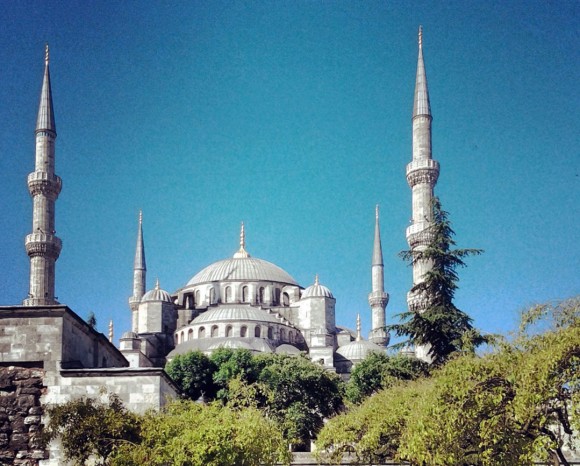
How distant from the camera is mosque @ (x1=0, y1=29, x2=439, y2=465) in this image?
55.5 ft

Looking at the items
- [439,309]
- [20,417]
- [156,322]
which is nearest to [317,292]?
[156,322]

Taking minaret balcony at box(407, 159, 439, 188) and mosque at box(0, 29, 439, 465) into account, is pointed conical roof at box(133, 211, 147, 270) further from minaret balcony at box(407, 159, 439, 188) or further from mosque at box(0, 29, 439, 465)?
minaret balcony at box(407, 159, 439, 188)

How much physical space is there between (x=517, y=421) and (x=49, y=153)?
122 feet

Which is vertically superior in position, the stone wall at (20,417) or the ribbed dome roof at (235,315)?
the ribbed dome roof at (235,315)

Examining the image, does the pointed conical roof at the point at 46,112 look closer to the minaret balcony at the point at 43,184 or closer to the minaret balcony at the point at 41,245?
the minaret balcony at the point at 43,184

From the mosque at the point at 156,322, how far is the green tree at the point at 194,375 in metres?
5.72

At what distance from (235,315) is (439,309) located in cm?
3390

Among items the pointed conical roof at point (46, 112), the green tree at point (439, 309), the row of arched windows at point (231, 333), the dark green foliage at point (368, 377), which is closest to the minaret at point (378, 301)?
the row of arched windows at point (231, 333)

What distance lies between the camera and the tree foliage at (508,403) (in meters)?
13.4

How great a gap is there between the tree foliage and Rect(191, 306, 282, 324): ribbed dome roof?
150 ft

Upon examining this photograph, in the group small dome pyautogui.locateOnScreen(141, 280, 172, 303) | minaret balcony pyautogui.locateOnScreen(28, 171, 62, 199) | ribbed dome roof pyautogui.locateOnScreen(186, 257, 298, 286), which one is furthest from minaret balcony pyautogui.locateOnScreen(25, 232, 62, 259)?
ribbed dome roof pyautogui.locateOnScreen(186, 257, 298, 286)

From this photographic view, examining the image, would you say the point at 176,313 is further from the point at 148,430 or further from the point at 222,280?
the point at 148,430

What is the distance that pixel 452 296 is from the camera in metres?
28.8

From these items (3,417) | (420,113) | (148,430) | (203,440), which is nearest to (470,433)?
(203,440)
